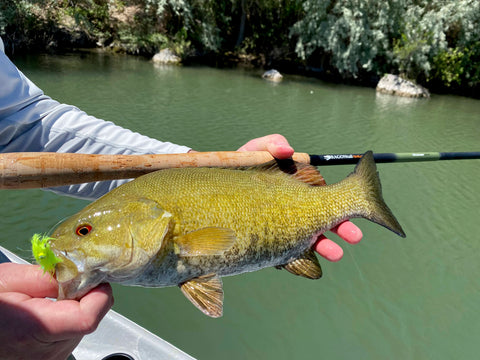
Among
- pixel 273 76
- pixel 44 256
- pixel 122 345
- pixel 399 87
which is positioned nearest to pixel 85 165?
pixel 44 256

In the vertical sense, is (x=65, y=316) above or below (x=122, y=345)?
above

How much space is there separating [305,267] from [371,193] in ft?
2.43

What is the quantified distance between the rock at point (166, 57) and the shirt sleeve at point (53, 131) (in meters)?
23.8

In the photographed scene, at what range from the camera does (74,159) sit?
76.4 inches

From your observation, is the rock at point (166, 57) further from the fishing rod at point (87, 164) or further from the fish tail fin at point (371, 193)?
the fish tail fin at point (371, 193)

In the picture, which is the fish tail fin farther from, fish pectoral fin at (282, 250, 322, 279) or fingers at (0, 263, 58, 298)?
fingers at (0, 263, 58, 298)

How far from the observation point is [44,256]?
135 cm

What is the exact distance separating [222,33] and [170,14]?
5007 mm

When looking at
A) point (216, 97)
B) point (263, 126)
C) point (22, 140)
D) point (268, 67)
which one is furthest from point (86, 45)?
point (22, 140)

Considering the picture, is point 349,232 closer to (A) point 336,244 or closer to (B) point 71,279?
(A) point 336,244

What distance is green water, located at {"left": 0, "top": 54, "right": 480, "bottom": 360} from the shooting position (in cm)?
474

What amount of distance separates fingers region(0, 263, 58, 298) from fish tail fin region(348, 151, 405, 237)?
185 centimetres

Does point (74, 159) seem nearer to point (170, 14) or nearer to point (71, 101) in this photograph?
point (71, 101)

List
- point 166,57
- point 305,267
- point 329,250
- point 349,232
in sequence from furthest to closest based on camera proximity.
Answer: point 166,57
point 349,232
point 329,250
point 305,267
